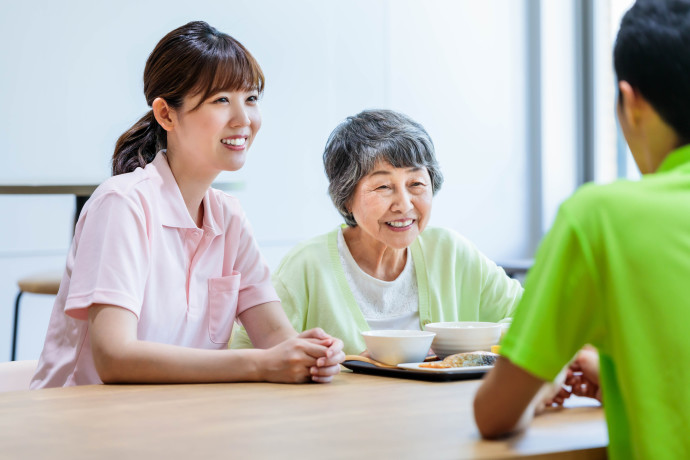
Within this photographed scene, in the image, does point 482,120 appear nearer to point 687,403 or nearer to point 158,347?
point 158,347

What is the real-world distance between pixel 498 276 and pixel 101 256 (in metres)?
1.00

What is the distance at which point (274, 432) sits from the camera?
0.98 metres

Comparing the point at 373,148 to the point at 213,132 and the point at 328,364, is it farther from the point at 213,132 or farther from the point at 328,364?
the point at 328,364

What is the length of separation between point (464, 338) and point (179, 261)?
0.56 metres

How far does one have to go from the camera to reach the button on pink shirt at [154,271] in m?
1.42

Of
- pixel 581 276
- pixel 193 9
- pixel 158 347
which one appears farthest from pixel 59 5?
pixel 581 276

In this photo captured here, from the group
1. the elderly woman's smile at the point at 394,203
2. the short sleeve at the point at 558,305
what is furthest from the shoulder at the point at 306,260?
the short sleeve at the point at 558,305

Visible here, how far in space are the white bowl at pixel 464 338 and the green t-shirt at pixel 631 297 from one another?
0.76 meters

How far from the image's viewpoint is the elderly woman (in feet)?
6.30

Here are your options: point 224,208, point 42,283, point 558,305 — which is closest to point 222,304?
point 224,208

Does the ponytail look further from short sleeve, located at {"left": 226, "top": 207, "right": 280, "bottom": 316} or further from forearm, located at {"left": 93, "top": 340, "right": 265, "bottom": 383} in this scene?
forearm, located at {"left": 93, "top": 340, "right": 265, "bottom": 383}

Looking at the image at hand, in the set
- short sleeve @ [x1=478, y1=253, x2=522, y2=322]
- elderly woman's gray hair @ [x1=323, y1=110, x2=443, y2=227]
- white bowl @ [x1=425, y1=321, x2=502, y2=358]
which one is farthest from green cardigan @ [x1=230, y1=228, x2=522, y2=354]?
white bowl @ [x1=425, y1=321, x2=502, y2=358]

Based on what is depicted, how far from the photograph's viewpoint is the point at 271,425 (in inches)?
39.9

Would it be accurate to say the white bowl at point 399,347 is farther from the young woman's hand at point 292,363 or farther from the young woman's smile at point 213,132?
the young woman's smile at point 213,132
